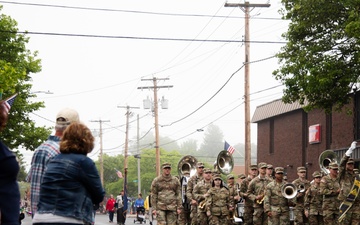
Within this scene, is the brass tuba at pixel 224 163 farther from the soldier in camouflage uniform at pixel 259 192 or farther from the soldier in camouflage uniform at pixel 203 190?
the soldier in camouflage uniform at pixel 259 192

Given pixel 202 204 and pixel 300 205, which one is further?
pixel 202 204

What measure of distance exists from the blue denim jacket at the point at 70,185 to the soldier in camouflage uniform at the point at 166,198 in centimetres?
1476

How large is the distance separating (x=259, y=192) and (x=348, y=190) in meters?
4.05

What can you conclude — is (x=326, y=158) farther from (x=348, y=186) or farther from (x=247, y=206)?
(x=348, y=186)

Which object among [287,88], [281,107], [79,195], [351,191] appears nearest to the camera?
[79,195]

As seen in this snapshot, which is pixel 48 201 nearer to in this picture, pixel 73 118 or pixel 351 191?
pixel 73 118

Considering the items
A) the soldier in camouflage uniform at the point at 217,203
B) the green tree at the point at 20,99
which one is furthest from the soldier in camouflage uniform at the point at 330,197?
the green tree at the point at 20,99

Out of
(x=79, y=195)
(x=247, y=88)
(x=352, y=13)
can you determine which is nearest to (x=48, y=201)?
(x=79, y=195)

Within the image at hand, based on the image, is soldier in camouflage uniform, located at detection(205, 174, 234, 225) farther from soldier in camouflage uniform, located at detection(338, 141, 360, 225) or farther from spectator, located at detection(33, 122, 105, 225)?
spectator, located at detection(33, 122, 105, 225)

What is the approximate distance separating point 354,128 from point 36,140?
21898 millimetres

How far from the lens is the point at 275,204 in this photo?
2397 cm

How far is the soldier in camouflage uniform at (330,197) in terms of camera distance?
22531 mm

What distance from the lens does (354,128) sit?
140 feet

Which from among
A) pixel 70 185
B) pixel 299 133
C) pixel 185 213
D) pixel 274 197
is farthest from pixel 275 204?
pixel 299 133
